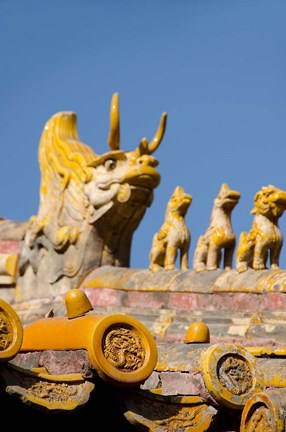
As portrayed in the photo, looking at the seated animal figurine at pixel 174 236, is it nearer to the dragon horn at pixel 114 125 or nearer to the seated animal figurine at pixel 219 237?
the seated animal figurine at pixel 219 237

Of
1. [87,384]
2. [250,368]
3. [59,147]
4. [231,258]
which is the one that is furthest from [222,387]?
[59,147]

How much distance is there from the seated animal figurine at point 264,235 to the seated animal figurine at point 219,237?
90cm

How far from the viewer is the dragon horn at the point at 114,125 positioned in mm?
22253

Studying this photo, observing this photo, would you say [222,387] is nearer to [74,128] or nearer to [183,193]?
[183,193]

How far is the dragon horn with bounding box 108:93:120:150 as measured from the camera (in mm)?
22253

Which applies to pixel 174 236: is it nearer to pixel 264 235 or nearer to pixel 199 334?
pixel 264 235

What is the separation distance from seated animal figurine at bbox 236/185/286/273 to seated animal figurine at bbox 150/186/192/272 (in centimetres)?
210

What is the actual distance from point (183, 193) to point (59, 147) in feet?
9.87

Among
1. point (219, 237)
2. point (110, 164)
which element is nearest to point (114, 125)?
point (110, 164)

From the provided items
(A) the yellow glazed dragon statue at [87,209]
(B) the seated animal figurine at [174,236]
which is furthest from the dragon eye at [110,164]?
(B) the seated animal figurine at [174,236]

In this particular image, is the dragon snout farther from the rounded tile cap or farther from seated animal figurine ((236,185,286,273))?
the rounded tile cap


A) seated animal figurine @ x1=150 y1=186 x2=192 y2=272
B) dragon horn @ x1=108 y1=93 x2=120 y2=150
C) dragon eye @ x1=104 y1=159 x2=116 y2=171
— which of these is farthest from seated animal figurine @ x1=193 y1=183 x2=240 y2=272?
dragon horn @ x1=108 y1=93 x2=120 y2=150

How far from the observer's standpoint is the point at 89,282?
21375 mm

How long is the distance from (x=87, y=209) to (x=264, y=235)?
4201 millimetres
